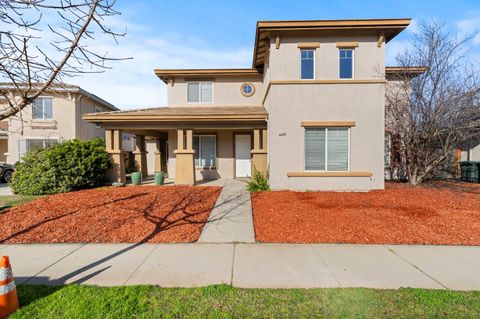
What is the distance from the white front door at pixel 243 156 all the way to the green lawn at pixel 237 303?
434 inches

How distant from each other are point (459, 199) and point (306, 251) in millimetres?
7491

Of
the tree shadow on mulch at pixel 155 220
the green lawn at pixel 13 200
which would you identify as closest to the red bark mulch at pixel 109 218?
the tree shadow on mulch at pixel 155 220

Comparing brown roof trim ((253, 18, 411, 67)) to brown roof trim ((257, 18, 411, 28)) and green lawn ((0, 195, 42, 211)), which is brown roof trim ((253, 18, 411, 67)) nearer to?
brown roof trim ((257, 18, 411, 28))

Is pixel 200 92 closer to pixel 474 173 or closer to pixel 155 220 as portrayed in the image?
pixel 155 220

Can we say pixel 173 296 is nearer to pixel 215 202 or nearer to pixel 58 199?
pixel 215 202

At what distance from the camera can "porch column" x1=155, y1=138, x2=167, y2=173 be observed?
53.2 feet

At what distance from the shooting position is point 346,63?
1023 cm

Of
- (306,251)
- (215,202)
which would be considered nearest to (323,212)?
(306,251)

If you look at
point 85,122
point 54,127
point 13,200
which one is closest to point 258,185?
point 13,200

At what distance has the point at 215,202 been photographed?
8562mm

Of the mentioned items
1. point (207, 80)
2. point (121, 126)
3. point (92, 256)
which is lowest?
point (92, 256)

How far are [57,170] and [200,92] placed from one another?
8.20 m

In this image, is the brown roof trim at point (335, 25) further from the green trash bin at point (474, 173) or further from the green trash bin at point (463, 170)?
the green trash bin at point (463, 170)

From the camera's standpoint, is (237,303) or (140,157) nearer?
(237,303)
